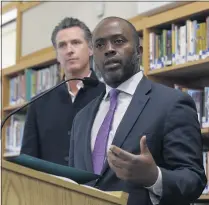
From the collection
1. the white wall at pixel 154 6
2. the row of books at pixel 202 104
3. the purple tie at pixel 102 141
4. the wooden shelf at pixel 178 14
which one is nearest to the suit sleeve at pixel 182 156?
the purple tie at pixel 102 141

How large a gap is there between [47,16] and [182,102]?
334 cm

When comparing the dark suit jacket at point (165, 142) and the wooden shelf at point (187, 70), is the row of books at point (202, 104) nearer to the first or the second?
the wooden shelf at point (187, 70)

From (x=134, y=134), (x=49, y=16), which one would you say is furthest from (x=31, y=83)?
(x=134, y=134)

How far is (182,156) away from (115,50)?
1.65 feet

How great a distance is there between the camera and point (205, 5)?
2967mm

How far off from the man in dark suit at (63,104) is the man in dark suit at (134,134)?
1.96 feet

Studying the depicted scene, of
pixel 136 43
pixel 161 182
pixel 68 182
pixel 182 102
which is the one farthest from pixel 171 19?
pixel 68 182

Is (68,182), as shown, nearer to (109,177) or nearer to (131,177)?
(131,177)

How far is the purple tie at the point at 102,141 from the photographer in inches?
68.3

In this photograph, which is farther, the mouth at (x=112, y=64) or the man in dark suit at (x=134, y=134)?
the mouth at (x=112, y=64)

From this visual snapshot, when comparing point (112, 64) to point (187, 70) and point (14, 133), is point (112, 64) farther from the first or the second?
point (14, 133)

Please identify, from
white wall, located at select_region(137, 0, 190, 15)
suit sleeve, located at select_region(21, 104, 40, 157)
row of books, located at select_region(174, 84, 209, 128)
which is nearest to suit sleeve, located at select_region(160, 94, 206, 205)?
suit sleeve, located at select_region(21, 104, 40, 157)

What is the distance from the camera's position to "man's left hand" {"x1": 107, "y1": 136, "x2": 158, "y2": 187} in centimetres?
131

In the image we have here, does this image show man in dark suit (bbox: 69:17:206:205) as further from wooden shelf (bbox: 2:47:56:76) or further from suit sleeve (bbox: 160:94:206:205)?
wooden shelf (bbox: 2:47:56:76)
